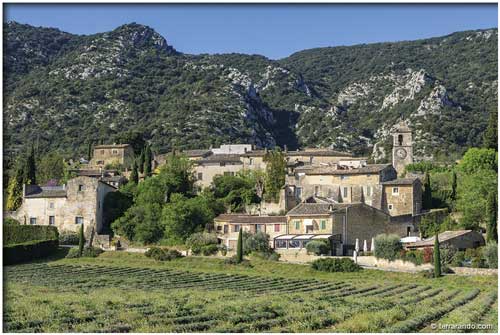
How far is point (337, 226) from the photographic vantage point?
193 ft

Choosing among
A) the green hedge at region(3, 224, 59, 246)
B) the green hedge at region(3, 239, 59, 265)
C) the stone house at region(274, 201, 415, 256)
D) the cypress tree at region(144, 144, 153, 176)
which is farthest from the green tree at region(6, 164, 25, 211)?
the stone house at region(274, 201, 415, 256)

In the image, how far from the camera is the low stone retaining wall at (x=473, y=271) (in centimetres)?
4799

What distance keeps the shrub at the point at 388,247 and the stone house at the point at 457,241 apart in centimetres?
163

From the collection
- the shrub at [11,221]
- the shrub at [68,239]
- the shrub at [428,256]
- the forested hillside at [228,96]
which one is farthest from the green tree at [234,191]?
the forested hillside at [228,96]

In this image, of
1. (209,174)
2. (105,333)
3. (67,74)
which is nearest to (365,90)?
(67,74)

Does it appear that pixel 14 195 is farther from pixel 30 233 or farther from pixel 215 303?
pixel 215 303

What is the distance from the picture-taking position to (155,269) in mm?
54000

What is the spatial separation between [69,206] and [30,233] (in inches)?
167

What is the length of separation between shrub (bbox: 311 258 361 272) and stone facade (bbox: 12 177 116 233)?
68.2 ft

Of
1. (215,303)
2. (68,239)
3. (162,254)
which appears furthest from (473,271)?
(68,239)

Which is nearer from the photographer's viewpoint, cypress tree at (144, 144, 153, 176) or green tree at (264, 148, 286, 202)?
green tree at (264, 148, 286, 202)

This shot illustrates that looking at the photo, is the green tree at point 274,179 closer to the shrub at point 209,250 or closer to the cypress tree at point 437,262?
the shrub at point 209,250

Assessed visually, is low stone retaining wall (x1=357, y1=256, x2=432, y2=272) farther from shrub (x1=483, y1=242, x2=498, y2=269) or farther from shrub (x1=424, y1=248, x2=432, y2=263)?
shrub (x1=483, y1=242, x2=498, y2=269)

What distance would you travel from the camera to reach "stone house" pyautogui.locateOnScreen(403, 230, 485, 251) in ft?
177
